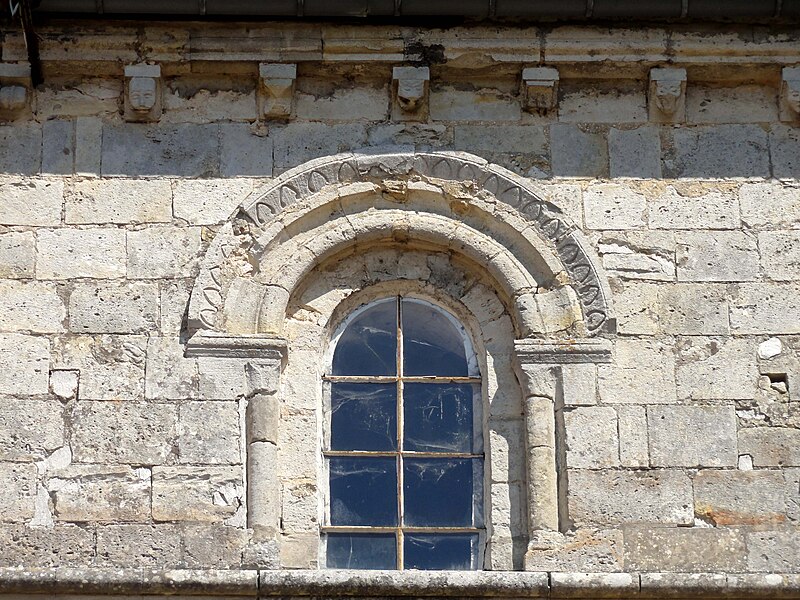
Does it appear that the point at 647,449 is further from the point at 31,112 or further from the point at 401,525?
the point at 31,112

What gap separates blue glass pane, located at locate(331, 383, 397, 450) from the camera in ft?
31.1

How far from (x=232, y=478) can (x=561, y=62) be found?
8.94ft

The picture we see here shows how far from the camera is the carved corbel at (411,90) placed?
9875 mm

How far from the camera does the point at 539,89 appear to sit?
390 inches

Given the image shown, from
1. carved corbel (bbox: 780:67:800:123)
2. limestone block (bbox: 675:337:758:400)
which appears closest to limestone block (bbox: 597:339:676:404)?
limestone block (bbox: 675:337:758:400)

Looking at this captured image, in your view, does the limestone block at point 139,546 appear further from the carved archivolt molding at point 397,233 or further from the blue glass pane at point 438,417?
the blue glass pane at point 438,417

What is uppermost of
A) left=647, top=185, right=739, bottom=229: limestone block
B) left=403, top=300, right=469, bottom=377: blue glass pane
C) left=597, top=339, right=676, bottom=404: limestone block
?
left=647, top=185, right=739, bottom=229: limestone block

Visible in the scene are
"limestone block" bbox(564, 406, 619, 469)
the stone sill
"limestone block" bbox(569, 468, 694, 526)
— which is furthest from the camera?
"limestone block" bbox(564, 406, 619, 469)

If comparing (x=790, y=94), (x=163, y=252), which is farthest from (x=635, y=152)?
(x=163, y=252)

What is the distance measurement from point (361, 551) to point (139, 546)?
1.07m

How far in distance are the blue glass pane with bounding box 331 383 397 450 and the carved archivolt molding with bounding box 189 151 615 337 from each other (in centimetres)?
50

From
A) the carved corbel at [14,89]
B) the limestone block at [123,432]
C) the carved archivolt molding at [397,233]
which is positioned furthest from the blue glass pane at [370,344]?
the carved corbel at [14,89]

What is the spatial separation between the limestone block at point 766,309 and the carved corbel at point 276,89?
8.06 feet

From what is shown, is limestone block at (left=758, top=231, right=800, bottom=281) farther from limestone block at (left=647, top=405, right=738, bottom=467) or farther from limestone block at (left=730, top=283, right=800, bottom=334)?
limestone block at (left=647, top=405, right=738, bottom=467)
